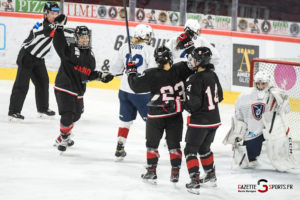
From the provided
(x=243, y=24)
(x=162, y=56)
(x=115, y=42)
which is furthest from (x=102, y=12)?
(x=162, y=56)

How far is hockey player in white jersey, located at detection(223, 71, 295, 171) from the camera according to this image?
5.40m

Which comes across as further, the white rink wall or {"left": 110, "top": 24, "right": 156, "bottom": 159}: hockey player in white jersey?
the white rink wall

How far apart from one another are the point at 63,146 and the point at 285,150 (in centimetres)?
201

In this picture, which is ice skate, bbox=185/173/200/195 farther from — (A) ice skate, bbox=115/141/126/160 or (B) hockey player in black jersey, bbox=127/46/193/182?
(A) ice skate, bbox=115/141/126/160

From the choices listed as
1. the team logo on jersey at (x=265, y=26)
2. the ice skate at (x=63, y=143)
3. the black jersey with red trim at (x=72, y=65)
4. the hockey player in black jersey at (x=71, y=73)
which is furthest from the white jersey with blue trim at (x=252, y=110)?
the team logo on jersey at (x=265, y=26)

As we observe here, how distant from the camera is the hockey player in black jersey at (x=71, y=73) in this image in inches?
213

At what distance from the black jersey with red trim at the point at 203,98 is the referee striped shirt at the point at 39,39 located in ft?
9.32

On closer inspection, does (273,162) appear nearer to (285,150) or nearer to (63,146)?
(285,150)

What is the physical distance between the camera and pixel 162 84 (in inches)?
182

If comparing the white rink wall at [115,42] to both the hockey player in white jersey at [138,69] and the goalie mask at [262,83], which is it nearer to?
the goalie mask at [262,83]

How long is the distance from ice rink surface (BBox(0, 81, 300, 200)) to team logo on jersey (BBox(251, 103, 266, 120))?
470 millimetres

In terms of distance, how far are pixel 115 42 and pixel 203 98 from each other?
461 centimetres

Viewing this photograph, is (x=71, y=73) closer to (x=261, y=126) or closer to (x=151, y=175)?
(x=151, y=175)

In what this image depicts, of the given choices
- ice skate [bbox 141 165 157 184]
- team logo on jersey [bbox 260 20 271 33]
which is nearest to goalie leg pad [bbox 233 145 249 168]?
ice skate [bbox 141 165 157 184]
